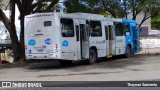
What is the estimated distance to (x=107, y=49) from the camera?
24.0 m

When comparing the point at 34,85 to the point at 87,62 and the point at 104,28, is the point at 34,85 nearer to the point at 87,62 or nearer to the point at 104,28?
the point at 87,62

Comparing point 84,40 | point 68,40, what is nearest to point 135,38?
point 84,40

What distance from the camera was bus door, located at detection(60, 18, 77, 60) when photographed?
63.8ft

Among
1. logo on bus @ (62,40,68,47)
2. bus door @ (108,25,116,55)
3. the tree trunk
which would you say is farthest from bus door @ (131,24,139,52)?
logo on bus @ (62,40,68,47)

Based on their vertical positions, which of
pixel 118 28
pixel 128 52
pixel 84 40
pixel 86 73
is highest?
pixel 118 28

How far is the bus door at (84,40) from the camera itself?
20950 mm

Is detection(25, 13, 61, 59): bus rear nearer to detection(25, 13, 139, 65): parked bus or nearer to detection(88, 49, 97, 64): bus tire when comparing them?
detection(25, 13, 139, 65): parked bus

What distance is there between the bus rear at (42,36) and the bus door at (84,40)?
7.17ft

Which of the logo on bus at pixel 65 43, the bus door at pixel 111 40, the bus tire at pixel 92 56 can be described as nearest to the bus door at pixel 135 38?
the bus door at pixel 111 40

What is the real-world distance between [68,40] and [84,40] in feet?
5.65

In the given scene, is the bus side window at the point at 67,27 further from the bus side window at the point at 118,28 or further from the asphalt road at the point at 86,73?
the bus side window at the point at 118,28

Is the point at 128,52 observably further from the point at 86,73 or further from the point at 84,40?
the point at 86,73

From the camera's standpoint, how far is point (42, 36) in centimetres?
1952

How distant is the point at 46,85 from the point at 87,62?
14903 mm
